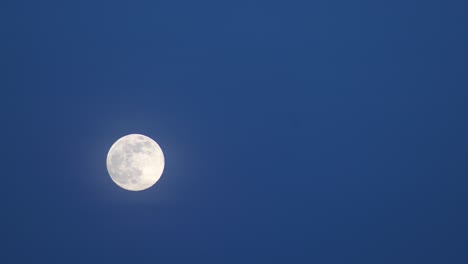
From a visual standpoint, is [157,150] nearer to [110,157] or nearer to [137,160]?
[137,160]

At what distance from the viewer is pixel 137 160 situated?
5.64 meters

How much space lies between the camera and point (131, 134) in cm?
605

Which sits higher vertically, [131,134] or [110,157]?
[131,134]

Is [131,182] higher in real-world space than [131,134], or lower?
lower

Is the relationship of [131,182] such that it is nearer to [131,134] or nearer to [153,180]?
[153,180]

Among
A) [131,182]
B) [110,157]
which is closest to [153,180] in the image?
[131,182]

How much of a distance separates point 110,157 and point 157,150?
2.39 ft

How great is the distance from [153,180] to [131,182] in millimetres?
348

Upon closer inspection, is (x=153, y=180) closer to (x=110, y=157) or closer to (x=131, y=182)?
(x=131, y=182)

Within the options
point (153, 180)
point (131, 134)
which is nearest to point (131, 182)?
point (153, 180)

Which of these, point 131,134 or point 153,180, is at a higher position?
point 131,134

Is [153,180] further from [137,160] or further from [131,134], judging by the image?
[131,134]

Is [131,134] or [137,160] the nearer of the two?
[137,160]

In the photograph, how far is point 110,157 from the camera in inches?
223
